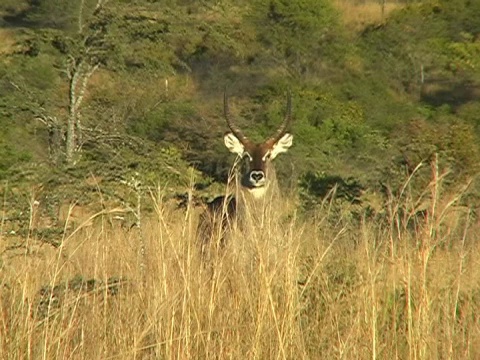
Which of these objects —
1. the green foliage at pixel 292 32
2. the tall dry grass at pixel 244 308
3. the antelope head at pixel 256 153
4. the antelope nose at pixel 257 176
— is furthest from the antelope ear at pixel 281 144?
the green foliage at pixel 292 32

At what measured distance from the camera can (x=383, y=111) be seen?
97.0 feet

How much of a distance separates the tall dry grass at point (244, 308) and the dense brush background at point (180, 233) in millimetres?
11

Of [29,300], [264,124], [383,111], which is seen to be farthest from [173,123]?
[29,300]

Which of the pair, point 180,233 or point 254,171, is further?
point 254,171

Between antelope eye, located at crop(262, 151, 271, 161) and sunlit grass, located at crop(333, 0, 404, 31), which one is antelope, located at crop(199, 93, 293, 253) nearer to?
antelope eye, located at crop(262, 151, 271, 161)

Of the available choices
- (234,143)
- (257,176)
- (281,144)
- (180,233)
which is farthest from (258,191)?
(180,233)

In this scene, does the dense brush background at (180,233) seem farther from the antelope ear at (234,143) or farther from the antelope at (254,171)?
the antelope ear at (234,143)

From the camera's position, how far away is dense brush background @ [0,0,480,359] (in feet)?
12.5

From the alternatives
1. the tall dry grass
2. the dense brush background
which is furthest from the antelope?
the tall dry grass

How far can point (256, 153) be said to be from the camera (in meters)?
9.03

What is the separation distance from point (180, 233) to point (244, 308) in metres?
0.49

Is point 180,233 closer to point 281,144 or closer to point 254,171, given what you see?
point 254,171

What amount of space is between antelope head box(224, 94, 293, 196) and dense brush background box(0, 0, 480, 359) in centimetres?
33

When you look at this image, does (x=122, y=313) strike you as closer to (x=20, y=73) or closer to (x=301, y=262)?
(x=301, y=262)
